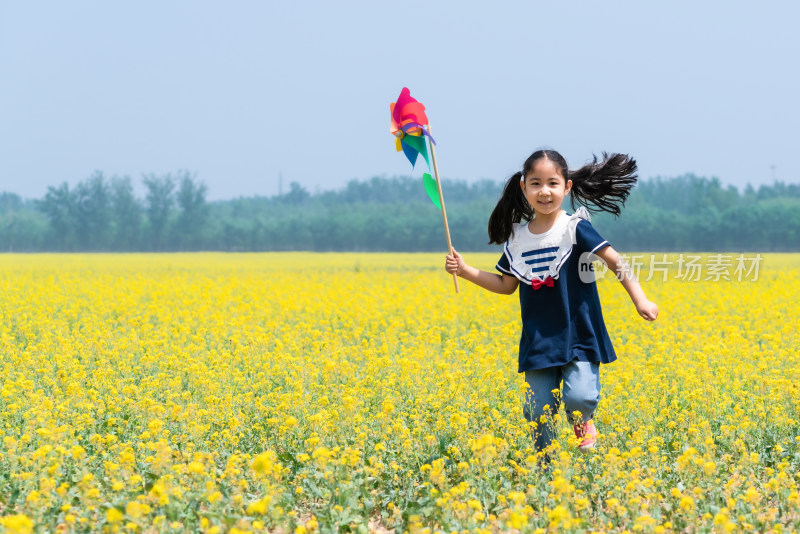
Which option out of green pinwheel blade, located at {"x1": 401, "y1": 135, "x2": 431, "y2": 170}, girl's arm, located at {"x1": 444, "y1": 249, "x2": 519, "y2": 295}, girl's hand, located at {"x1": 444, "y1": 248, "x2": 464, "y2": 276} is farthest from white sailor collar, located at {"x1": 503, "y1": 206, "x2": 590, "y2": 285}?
green pinwheel blade, located at {"x1": 401, "y1": 135, "x2": 431, "y2": 170}

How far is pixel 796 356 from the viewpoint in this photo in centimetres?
716

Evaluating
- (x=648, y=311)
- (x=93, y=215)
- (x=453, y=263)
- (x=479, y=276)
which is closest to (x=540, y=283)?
(x=479, y=276)

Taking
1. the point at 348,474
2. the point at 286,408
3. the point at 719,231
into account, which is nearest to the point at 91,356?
the point at 286,408

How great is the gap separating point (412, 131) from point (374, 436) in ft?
5.86

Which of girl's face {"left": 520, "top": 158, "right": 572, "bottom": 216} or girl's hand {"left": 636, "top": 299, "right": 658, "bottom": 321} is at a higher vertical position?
girl's face {"left": 520, "top": 158, "right": 572, "bottom": 216}

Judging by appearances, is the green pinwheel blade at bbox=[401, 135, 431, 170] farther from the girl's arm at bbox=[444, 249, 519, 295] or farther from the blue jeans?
the blue jeans

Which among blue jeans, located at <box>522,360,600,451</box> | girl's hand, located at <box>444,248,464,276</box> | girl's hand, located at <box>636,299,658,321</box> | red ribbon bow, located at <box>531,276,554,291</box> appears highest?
girl's hand, located at <box>444,248,464,276</box>

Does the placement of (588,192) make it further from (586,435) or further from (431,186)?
(586,435)

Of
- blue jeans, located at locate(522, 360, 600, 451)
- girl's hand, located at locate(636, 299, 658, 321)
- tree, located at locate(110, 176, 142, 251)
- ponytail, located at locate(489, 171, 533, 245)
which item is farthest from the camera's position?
tree, located at locate(110, 176, 142, 251)

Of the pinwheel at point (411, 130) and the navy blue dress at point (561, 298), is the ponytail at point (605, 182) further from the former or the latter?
the pinwheel at point (411, 130)

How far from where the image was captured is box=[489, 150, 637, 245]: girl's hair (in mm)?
4785

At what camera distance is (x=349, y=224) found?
77.2 m

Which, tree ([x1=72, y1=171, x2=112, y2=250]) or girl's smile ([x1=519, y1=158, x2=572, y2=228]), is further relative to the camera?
tree ([x1=72, y1=171, x2=112, y2=250])

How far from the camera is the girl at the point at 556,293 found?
4.40 metres
